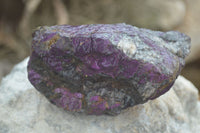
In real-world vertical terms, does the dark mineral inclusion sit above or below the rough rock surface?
above

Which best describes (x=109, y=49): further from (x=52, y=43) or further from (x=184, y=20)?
(x=184, y=20)

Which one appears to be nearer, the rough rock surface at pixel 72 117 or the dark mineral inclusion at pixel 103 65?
the dark mineral inclusion at pixel 103 65

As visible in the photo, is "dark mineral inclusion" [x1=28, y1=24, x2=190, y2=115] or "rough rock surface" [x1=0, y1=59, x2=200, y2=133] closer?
"dark mineral inclusion" [x1=28, y1=24, x2=190, y2=115]

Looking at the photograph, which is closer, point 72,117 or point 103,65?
point 103,65

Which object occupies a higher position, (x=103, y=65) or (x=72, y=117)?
(x=103, y=65)

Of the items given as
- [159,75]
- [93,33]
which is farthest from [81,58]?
[159,75]
